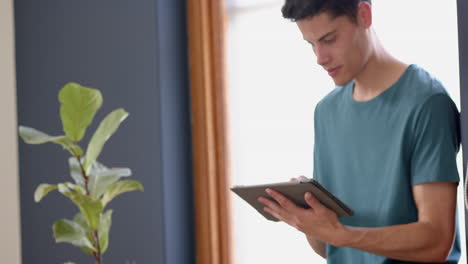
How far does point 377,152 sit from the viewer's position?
68.6 inches

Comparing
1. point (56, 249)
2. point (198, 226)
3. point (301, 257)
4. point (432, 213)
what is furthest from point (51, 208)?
point (432, 213)

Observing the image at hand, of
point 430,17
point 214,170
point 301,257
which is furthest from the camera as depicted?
point 214,170

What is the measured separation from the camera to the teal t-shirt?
5.22 feet

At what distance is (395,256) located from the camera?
5.40 feet

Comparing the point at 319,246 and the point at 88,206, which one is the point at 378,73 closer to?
the point at 319,246

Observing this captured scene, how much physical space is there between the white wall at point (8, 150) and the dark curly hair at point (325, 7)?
7.94 feet

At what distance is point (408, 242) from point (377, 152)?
0.26m

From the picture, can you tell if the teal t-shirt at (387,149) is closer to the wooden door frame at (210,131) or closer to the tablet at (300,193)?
the tablet at (300,193)

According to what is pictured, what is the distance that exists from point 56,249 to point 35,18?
1311 mm

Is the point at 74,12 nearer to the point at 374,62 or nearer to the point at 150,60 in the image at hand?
the point at 150,60

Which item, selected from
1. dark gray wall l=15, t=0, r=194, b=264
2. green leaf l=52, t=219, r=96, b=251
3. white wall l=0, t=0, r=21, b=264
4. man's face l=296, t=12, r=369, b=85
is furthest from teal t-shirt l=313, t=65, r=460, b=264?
white wall l=0, t=0, r=21, b=264

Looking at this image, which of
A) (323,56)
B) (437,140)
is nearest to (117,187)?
(323,56)

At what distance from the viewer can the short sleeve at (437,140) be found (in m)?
1.58

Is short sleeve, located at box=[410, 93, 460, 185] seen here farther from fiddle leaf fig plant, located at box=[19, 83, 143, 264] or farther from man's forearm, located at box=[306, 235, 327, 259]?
fiddle leaf fig plant, located at box=[19, 83, 143, 264]
